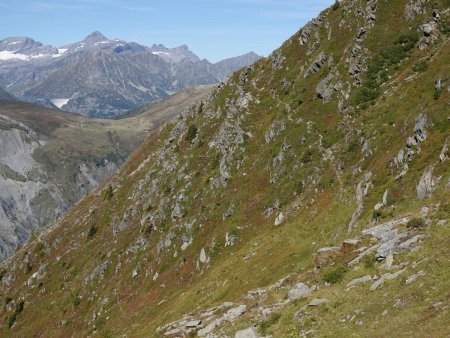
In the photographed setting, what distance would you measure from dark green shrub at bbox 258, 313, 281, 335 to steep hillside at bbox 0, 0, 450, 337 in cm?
14

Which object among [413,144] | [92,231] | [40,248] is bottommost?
[40,248]

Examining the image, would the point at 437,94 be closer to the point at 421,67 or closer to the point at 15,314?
the point at 421,67

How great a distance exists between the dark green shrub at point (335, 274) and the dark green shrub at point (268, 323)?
4.25 metres

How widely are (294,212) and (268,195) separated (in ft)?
36.2

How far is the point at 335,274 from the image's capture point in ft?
95.1

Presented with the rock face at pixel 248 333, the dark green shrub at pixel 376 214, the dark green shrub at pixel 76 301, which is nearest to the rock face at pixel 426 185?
the dark green shrub at pixel 376 214

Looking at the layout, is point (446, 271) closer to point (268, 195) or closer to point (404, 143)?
point (404, 143)

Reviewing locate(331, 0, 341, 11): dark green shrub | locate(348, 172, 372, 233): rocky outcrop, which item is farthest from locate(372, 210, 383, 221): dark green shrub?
locate(331, 0, 341, 11): dark green shrub

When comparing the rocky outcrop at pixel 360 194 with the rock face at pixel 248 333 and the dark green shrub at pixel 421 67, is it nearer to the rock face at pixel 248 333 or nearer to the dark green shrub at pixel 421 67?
the rock face at pixel 248 333

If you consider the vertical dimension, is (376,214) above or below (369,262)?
below

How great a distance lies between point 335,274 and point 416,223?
6366mm

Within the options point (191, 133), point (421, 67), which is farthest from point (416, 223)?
point (191, 133)

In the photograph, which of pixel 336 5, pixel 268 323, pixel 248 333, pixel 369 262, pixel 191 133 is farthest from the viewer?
pixel 191 133

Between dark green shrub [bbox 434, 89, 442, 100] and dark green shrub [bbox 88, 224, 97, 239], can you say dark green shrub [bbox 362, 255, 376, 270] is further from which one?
dark green shrub [bbox 88, 224, 97, 239]
